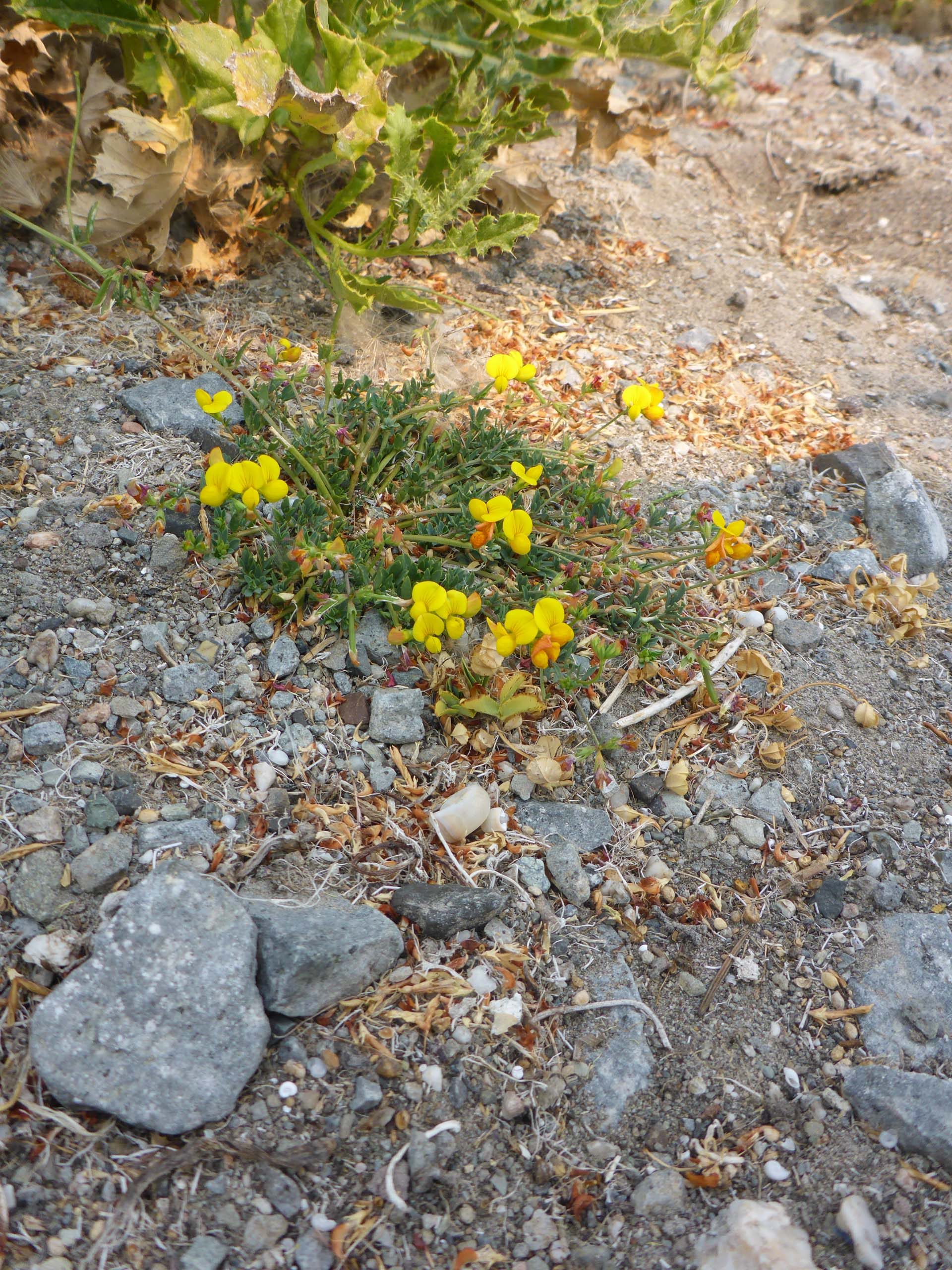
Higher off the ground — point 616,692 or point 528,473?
point 528,473

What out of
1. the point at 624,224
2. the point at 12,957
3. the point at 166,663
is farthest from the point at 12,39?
the point at 12,957

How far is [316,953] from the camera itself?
5.95 ft

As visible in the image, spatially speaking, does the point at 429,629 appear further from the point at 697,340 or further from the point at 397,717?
the point at 697,340

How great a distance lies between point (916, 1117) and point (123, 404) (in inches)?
107

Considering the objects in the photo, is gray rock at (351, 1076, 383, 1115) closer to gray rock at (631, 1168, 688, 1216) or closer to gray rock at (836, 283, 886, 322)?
gray rock at (631, 1168, 688, 1216)

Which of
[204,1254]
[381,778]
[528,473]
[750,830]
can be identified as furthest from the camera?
[528,473]

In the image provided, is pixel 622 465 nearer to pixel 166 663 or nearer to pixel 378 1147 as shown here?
pixel 166 663

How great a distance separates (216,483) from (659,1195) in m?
1.74

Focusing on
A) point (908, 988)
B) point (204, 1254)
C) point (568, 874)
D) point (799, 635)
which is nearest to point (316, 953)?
point (204, 1254)

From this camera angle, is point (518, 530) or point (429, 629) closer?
point (429, 629)

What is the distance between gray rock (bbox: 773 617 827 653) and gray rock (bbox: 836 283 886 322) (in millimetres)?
2073

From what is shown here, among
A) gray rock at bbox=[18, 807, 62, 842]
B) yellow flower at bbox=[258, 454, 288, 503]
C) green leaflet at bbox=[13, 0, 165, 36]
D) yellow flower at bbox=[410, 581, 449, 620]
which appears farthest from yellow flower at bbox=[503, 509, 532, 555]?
green leaflet at bbox=[13, 0, 165, 36]

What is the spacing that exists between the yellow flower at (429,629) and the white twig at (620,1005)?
2.67 ft

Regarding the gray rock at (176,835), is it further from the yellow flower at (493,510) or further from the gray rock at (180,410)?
the gray rock at (180,410)
